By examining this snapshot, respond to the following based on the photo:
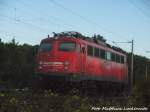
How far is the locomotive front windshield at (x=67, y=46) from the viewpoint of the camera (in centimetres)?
2298

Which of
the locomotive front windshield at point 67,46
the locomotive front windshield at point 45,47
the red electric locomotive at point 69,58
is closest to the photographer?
the red electric locomotive at point 69,58

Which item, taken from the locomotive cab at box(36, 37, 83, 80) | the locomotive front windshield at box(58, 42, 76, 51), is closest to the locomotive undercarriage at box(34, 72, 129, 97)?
the locomotive cab at box(36, 37, 83, 80)

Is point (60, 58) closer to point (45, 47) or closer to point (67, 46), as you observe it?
point (67, 46)

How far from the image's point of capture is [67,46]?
23.3 metres

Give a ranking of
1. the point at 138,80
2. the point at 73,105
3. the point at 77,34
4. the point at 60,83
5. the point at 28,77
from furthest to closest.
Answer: the point at 28,77 < the point at 77,34 < the point at 60,83 < the point at 138,80 < the point at 73,105

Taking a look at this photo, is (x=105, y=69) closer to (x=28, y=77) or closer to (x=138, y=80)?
(x=28, y=77)

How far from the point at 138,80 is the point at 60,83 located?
1005 cm

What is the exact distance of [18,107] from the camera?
30.3ft

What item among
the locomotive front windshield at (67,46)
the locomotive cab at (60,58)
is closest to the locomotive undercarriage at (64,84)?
the locomotive cab at (60,58)

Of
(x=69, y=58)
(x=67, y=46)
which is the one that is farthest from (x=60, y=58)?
(x=67, y=46)

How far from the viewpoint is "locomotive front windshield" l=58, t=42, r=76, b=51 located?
23.0 metres

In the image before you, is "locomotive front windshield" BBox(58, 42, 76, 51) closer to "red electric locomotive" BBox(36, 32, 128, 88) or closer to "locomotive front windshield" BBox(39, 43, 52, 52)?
"red electric locomotive" BBox(36, 32, 128, 88)

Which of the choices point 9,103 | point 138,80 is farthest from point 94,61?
point 9,103

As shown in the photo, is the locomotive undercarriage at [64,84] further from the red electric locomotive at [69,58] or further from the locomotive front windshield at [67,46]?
the locomotive front windshield at [67,46]
